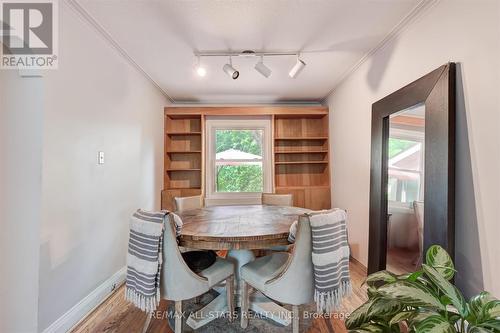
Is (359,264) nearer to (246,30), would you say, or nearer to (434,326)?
(434,326)

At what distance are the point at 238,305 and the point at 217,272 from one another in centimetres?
55

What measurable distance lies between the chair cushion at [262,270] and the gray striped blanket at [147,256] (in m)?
0.60

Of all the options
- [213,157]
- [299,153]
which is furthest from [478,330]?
[213,157]

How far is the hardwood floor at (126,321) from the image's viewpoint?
1.75 metres

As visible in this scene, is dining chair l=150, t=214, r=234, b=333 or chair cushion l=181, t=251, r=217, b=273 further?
chair cushion l=181, t=251, r=217, b=273

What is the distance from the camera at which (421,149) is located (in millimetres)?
1764

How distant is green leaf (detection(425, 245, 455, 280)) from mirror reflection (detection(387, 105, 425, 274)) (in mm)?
748

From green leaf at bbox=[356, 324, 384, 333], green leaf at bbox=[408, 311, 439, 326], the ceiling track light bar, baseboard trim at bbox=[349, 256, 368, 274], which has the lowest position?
baseboard trim at bbox=[349, 256, 368, 274]

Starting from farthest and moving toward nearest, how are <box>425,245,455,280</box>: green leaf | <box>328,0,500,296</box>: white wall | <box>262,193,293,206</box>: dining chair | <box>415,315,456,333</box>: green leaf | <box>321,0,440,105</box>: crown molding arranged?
<box>262,193,293,206</box>: dining chair → <box>321,0,440,105</box>: crown molding → <box>328,0,500,296</box>: white wall → <box>425,245,455,280</box>: green leaf → <box>415,315,456,333</box>: green leaf

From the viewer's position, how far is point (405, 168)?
1933mm

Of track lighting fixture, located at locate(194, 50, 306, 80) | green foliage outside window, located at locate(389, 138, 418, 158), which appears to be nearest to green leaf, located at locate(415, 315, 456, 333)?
green foliage outside window, located at locate(389, 138, 418, 158)

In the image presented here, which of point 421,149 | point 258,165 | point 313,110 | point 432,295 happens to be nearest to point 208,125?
point 258,165

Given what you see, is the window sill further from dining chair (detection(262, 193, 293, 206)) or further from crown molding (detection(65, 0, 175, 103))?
crown molding (detection(65, 0, 175, 103))

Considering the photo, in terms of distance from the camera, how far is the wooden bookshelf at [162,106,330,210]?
3.85 metres
